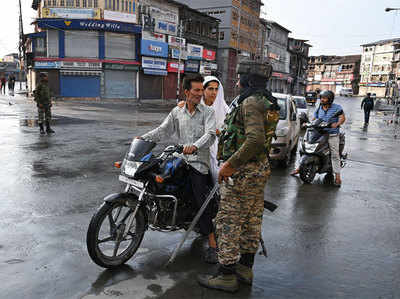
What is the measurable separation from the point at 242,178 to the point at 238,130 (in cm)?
41

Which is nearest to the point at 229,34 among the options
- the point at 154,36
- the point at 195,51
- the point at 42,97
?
the point at 195,51

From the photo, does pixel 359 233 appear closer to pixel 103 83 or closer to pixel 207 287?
pixel 207 287

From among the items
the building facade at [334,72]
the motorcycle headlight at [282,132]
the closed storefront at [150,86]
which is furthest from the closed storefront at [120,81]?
the building facade at [334,72]

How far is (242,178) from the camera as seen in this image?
119 inches

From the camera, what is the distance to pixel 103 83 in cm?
3322

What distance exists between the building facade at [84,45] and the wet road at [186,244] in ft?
84.1

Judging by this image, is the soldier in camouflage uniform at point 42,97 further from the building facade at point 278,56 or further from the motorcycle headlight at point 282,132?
the building facade at point 278,56

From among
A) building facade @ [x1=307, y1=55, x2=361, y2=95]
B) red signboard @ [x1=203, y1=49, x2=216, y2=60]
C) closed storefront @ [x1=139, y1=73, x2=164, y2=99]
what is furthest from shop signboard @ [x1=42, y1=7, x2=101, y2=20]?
building facade @ [x1=307, y1=55, x2=361, y2=95]

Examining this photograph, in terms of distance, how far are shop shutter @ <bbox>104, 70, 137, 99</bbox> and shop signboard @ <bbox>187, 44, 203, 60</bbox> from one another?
8.91m

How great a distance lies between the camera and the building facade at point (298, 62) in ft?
266

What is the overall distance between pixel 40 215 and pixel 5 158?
4.21 m

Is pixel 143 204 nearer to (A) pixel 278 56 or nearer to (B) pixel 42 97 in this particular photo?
(B) pixel 42 97

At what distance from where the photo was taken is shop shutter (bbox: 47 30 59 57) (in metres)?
31.4

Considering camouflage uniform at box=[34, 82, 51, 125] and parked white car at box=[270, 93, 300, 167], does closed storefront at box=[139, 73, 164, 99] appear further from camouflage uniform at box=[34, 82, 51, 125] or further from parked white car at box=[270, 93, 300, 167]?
parked white car at box=[270, 93, 300, 167]
